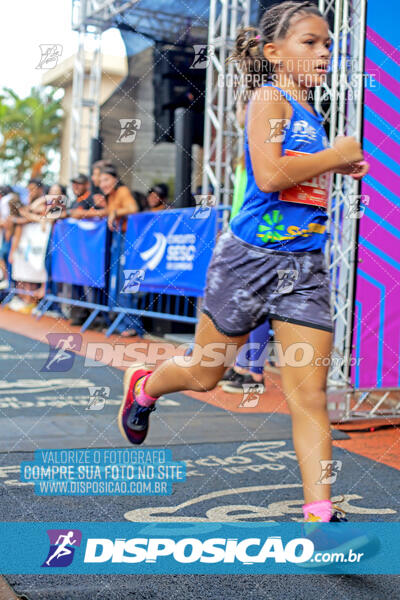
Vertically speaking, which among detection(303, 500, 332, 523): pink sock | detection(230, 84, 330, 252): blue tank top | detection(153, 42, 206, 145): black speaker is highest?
detection(153, 42, 206, 145): black speaker

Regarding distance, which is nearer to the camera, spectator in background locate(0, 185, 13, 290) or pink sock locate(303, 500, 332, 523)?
pink sock locate(303, 500, 332, 523)

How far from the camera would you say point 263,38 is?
101 inches

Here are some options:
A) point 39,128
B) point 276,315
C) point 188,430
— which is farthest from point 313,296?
point 39,128

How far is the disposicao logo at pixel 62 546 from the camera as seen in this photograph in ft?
7.69

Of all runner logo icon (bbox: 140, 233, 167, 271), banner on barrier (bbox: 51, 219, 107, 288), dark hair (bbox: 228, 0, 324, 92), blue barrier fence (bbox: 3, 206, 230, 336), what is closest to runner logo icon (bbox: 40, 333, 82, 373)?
blue barrier fence (bbox: 3, 206, 230, 336)

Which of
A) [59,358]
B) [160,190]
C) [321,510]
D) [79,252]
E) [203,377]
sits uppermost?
[160,190]

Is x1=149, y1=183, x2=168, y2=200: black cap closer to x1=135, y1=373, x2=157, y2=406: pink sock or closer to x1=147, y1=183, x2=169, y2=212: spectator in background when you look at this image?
x1=147, y1=183, x2=169, y2=212: spectator in background

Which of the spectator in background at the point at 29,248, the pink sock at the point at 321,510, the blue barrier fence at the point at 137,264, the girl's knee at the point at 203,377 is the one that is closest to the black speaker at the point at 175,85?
the spectator in background at the point at 29,248

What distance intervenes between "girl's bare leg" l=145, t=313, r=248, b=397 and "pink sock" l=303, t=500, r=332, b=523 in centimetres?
56

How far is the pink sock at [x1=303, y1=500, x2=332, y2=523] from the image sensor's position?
2.29m

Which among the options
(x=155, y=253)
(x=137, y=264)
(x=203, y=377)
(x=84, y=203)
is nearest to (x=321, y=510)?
(x=203, y=377)

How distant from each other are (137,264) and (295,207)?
232 inches

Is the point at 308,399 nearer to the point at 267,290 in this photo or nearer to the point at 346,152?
the point at 267,290

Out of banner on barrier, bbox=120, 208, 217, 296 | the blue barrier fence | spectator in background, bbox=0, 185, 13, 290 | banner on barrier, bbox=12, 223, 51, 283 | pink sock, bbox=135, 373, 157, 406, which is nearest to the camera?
pink sock, bbox=135, 373, 157, 406
